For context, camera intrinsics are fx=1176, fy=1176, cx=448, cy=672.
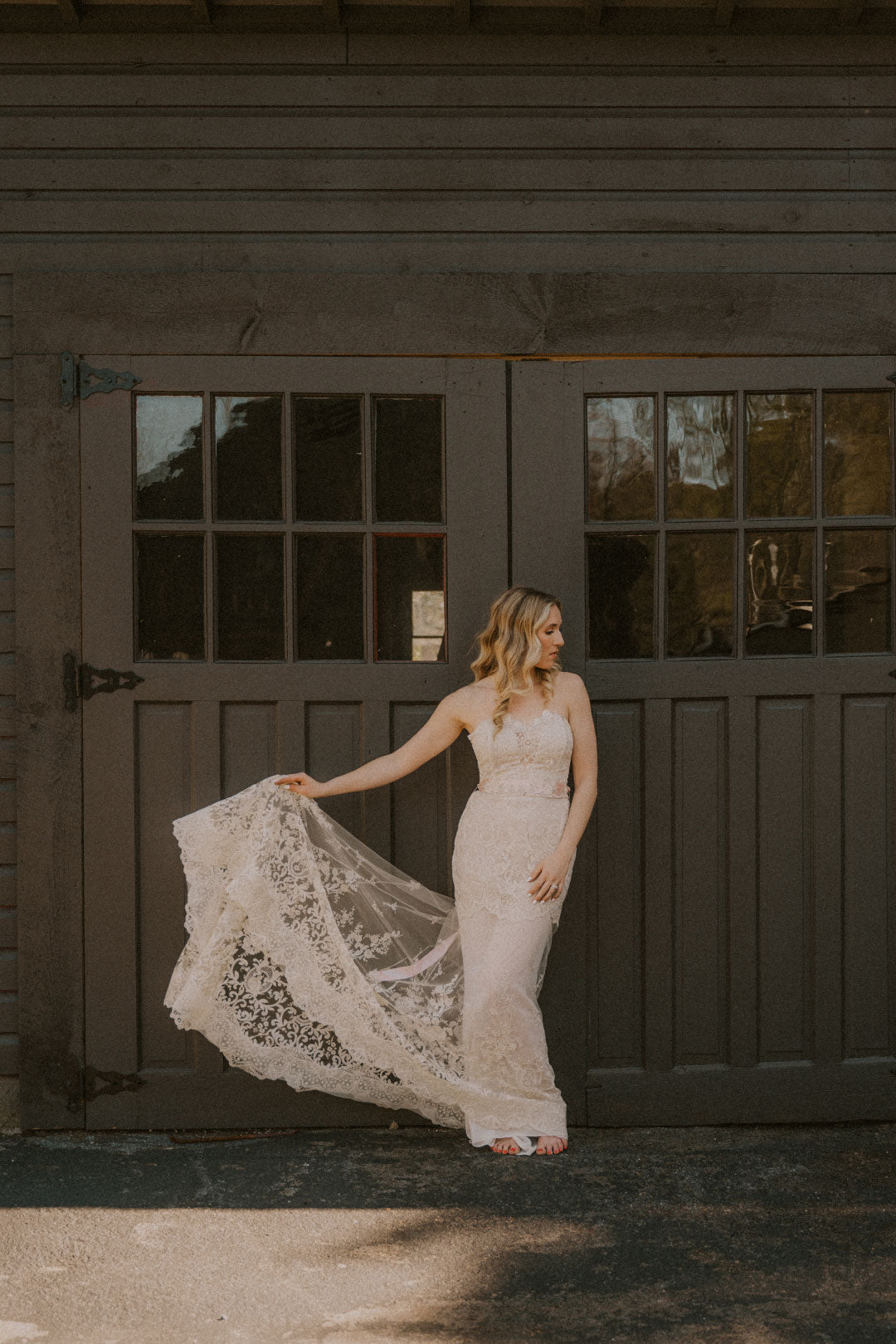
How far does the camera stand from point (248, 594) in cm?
401

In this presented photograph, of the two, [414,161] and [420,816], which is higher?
[414,161]

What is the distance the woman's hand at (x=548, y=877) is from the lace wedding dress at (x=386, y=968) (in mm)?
35

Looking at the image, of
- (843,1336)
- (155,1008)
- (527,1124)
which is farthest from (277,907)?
(843,1336)

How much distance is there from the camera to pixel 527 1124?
3707 millimetres

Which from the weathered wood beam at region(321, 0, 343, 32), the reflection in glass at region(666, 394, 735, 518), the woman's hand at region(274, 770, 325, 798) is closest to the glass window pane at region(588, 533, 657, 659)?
the reflection in glass at region(666, 394, 735, 518)

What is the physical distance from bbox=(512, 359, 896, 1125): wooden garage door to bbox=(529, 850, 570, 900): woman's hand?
33 centimetres

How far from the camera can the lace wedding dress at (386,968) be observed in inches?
145

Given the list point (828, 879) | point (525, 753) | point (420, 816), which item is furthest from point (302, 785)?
point (828, 879)

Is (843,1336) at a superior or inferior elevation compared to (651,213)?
inferior

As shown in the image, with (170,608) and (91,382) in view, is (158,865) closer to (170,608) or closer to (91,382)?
(170,608)

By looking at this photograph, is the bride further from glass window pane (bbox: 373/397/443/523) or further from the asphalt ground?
glass window pane (bbox: 373/397/443/523)

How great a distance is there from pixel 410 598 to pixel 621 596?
2.38 feet

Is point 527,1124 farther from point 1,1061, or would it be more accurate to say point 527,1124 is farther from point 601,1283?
point 1,1061

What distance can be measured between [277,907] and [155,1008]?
656 mm
